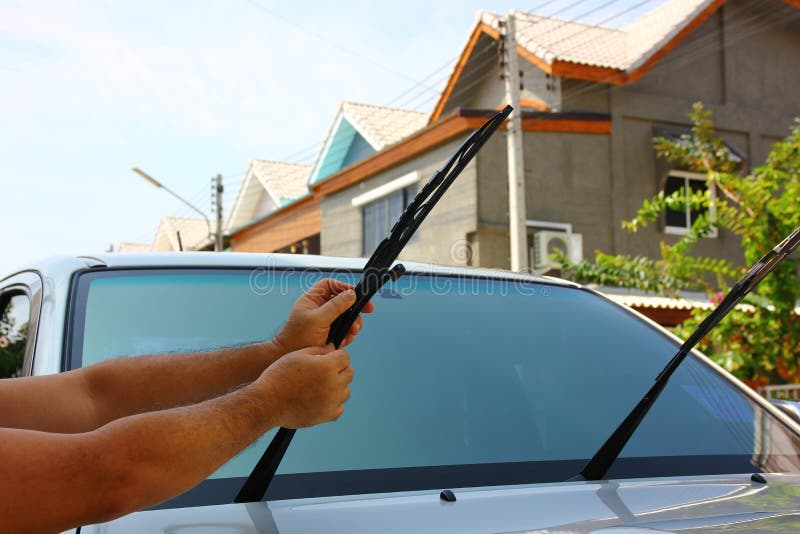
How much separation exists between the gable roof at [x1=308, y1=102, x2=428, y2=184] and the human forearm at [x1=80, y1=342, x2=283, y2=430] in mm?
21527

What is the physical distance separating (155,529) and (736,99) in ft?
68.4

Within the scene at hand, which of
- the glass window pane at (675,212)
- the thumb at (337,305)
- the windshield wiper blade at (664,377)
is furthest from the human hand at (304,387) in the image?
the glass window pane at (675,212)

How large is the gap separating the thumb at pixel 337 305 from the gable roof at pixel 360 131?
21.7 metres

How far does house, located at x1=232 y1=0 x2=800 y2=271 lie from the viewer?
690 inches

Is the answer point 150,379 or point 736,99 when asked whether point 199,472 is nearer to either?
point 150,379

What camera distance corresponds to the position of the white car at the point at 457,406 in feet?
4.81

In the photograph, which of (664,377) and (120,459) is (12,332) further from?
(664,377)

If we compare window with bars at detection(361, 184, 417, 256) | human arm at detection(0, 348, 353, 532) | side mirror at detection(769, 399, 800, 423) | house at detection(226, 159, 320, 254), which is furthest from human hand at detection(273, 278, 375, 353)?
house at detection(226, 159, 320, 254)

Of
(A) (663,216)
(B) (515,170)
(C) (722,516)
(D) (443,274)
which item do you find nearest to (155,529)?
(C) (722,516)

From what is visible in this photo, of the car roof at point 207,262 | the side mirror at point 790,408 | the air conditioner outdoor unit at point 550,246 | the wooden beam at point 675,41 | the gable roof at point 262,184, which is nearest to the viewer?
the car roof at point 207,262

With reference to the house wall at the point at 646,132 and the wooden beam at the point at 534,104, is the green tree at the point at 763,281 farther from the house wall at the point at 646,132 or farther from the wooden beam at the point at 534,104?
the wooden beam at the point at 534,104

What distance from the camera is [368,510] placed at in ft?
4.78

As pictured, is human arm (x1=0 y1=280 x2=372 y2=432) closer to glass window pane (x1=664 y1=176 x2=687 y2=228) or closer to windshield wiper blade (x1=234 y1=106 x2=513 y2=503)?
windshield wiper blade (x1=234 y1=106 x2=513 y2=503)

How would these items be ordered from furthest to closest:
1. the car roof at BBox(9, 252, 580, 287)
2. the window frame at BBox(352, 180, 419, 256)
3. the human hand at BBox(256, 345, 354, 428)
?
the window frame at BBox(352, 180, 419, 256) → the car roof at BBox(9, 252, 580, 287) → the human hand at BBox(256, 345, 354, 428)
